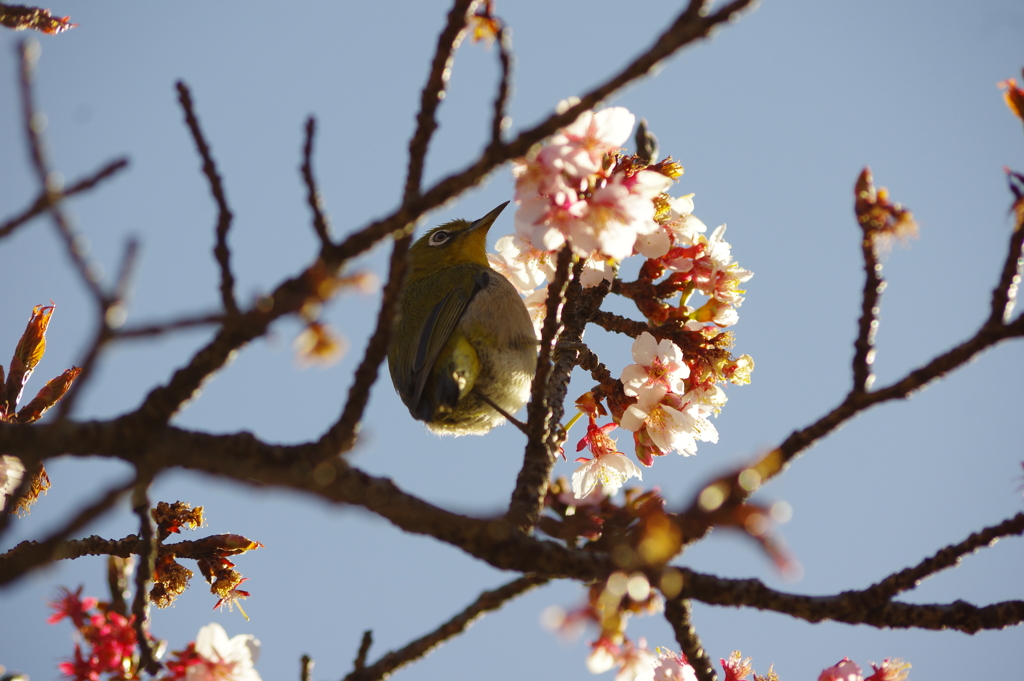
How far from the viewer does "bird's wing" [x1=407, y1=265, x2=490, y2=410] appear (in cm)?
491

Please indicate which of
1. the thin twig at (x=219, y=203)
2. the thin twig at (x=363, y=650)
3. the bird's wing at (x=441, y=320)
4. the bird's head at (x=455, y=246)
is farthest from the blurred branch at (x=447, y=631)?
the bird's head at (x=455, y=246)

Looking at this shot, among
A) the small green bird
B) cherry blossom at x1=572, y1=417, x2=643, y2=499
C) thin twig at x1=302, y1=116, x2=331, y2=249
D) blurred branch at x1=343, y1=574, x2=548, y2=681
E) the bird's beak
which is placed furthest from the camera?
the bird's beak

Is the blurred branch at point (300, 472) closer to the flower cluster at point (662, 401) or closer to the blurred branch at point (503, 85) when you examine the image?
the blurred branch at point (503, 85)

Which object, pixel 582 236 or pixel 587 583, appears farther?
pixel 582 236

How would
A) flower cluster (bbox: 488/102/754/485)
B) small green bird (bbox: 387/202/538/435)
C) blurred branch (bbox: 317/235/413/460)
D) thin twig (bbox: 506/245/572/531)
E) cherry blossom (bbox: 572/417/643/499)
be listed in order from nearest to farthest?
blurred branch (bbox: 317/235/413/460), thin twig (bbox: 506/245/572/531), flower cluster (bbox: 488/102/754/485), cherry blossom (bbox: 572/417/643/499), small green bird (bbox: 387/202/538/435)

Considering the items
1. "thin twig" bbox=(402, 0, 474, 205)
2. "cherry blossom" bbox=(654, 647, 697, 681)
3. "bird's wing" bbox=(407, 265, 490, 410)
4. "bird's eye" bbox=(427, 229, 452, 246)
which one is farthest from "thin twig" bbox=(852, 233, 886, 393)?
"bird's eye" bbox=(427, 229, 452, 246)

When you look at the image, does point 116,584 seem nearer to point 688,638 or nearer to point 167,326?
point 167,326

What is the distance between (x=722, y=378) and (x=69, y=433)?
280cm

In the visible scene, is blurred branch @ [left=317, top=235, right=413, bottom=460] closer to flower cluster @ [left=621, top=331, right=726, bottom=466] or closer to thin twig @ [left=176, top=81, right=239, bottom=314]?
thin twig @ [left=176, top=81, right=239, bottom=314]

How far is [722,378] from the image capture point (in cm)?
362

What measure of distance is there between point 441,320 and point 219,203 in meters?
3.43

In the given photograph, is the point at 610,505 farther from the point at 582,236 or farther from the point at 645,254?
the point at 645,254

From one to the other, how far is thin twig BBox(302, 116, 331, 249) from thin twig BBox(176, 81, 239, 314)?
23 centimetres

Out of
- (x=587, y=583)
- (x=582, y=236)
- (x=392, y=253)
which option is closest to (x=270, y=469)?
(x=392, y=253)
